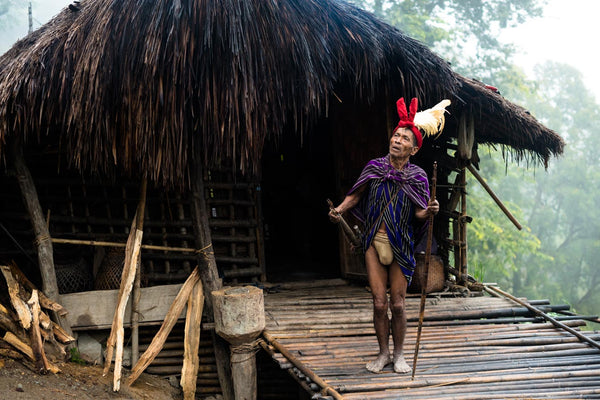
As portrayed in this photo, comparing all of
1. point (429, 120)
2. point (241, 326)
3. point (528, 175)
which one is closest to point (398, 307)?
point (429, 120)

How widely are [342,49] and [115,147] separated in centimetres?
209

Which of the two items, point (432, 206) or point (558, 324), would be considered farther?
point (558, 324)

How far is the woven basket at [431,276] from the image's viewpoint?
5.21m

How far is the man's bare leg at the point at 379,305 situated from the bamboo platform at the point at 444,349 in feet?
0.25

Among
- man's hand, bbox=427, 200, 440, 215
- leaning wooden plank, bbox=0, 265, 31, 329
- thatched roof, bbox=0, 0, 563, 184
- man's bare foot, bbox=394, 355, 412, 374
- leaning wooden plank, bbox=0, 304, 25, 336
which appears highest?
thatched roof, bbox=0, 0, 563, 184

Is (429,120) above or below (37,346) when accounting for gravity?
above

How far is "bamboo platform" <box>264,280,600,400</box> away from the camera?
10.1 ft

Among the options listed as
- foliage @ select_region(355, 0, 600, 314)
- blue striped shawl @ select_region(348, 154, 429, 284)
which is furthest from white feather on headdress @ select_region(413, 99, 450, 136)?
foliage @ select_region(355, 0, 600, 314)

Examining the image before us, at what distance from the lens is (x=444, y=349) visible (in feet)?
12.2

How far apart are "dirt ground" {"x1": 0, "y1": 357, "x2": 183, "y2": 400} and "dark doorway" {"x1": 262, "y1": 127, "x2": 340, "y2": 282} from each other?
2.61 m

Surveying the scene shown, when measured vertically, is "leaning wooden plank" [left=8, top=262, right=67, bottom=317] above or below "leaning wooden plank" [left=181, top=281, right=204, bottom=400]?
above

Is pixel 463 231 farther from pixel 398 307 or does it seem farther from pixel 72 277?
pixel 72 277

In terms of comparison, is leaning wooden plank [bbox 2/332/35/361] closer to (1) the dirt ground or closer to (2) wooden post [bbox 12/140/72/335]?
(1) the dirt ground

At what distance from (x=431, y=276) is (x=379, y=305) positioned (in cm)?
216
